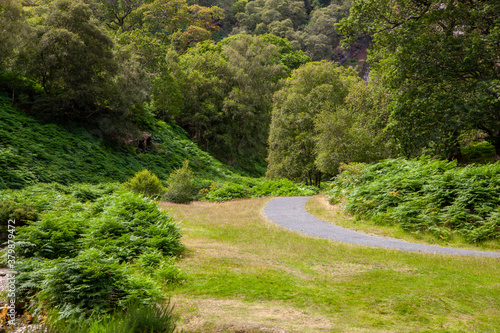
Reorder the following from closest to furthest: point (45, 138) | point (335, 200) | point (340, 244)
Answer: point (340, 244) < point (335, 200) < point (45, 138)

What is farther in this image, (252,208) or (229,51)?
(229,51)

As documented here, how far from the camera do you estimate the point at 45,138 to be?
21.2 m

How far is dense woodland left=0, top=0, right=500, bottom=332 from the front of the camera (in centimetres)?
700

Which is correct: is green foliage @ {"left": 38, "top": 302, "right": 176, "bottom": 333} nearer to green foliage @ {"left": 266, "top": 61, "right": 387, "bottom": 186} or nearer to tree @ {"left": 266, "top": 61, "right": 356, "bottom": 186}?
green foliage @ {"left": 266, "top": 61, "right": 387, "bottom": 186}

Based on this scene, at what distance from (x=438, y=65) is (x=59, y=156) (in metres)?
21.3

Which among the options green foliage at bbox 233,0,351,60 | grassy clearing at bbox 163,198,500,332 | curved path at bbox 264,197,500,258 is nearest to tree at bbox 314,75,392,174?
curved path at bbox 264,197,500,258

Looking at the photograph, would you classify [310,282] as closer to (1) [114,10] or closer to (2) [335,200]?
(2) [335,200]

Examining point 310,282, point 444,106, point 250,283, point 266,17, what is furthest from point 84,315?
point 266,17

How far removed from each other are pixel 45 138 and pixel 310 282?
20709mm

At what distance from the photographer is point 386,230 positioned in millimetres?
11305

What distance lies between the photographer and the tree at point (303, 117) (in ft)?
102

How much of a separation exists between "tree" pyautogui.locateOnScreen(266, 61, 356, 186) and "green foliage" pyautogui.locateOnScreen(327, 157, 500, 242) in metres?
16.6

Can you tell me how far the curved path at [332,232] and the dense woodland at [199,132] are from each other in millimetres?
1312

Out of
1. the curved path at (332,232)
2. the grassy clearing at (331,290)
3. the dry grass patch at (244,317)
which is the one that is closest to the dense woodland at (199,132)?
the dry grass patch at (244,317)
